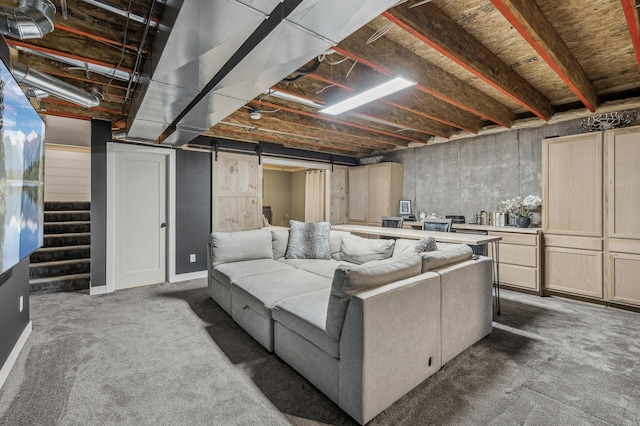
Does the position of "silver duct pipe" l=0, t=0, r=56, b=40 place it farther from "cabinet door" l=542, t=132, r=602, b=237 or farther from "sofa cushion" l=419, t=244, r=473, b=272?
"cabinet door" l=542, t=132, r=602, b=237

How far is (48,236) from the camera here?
4633 mm

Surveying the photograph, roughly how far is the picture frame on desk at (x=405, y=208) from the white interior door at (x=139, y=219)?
4.31 metres

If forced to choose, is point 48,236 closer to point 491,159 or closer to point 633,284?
point 491,159

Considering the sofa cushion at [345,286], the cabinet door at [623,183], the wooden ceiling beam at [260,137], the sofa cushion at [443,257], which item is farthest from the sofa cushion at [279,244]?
the cabinet door at [623,183]

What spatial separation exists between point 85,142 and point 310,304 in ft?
19.7

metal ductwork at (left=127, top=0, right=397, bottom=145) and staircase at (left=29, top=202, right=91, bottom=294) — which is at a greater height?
metal ductwork at (left=127, top=0, right=397, bottom=145)

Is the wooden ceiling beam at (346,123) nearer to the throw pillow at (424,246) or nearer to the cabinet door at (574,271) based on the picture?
the throw pillow at (424,246)

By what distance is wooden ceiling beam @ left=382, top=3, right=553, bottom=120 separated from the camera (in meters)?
1.86

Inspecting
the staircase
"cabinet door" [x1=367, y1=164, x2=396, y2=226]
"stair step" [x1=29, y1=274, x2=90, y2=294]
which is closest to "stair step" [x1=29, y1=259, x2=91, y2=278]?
the staircase

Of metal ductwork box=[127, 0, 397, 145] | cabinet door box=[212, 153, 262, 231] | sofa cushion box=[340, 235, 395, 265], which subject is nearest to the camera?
metal ductwork box=[127, 0, 397, 145]

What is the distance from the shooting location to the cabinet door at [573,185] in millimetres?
3494

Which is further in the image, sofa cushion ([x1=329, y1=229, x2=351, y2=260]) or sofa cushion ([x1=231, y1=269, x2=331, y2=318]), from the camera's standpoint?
sofa cushion ([x1=329, y1=229, x2=351, y2=260])

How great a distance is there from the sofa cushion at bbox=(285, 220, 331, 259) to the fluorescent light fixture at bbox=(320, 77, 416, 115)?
148 cm

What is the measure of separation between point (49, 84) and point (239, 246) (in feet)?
7.39
